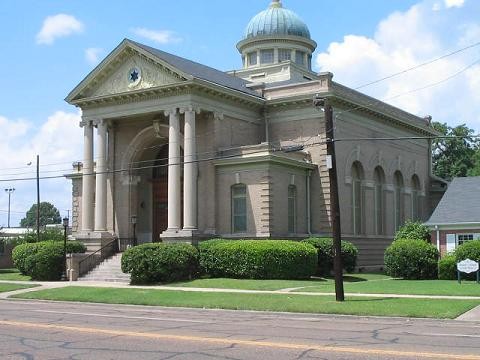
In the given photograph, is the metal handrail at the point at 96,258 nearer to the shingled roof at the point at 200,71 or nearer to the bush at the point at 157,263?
the bush at the point at 157,263

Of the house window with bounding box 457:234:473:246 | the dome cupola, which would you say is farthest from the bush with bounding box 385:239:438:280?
the dome cupola

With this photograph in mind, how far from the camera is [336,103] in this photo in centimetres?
4091

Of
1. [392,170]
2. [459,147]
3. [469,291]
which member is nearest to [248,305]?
[469,291]

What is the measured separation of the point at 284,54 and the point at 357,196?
1594cm

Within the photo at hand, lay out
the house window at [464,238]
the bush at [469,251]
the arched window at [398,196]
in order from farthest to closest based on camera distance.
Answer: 1. the arched window at [398,196]
2. the house window at [464,238]
3. the bush at [469,251]

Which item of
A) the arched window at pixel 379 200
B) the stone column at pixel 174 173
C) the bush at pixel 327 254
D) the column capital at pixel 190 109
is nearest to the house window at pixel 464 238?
the bush at pixel 327 254

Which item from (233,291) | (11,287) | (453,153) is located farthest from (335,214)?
(453,153)

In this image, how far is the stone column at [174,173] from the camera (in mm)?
37562

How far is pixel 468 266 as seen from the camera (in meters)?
29.4

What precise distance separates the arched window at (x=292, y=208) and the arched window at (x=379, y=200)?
321 inches

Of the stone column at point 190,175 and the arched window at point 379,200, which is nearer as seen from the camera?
the stone column at point 190,175

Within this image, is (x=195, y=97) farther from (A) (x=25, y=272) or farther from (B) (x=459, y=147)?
(B) (x=459, y=147)

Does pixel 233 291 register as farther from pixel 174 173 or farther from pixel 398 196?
pixel 398 196

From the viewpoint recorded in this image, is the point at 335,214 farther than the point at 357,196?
No
